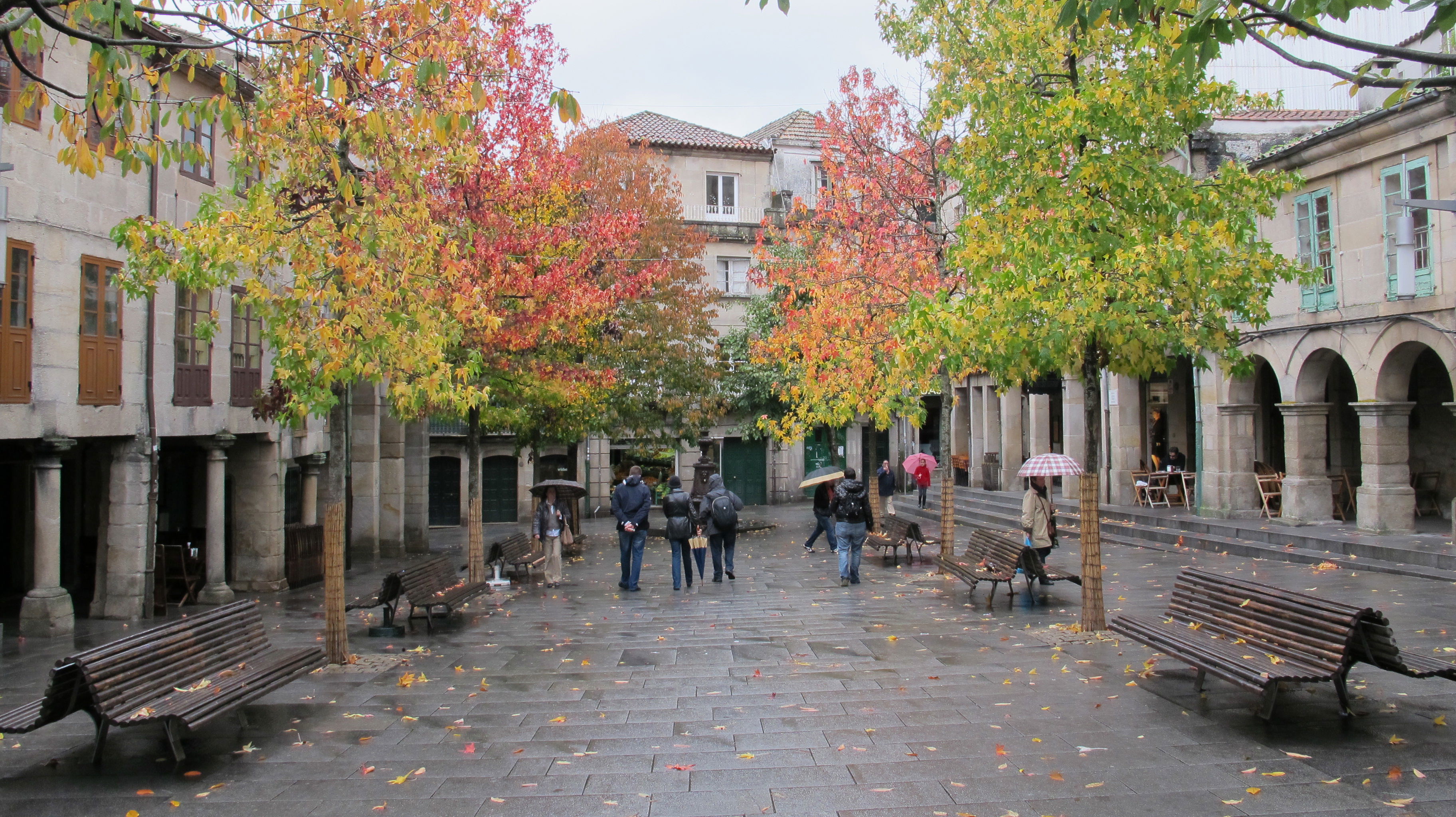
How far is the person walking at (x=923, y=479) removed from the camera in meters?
26.9

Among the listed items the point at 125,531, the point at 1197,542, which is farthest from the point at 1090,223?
the point at 125,531

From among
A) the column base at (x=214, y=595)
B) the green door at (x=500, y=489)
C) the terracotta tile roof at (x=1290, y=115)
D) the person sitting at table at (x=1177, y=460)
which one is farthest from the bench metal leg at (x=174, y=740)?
the green door at (x=500, y=489)

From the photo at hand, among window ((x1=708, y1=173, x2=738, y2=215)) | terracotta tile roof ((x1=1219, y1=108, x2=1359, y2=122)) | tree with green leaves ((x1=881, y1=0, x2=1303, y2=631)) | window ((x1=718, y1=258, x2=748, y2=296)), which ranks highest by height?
window ((x1=708, y1=173, x2=738, y2=215))

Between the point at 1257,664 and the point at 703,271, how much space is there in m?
23.4

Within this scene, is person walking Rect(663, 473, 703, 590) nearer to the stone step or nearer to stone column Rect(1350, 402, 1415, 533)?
the stone step

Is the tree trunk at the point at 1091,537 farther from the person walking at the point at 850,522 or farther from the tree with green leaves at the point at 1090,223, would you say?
the person walking at the point at 850,522

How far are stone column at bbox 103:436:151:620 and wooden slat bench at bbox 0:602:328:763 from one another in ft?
24.3

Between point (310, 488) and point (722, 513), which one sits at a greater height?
point (310, 488)

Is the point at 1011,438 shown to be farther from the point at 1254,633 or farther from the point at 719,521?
the point at 1254,633

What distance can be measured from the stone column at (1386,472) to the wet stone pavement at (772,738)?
285 inches

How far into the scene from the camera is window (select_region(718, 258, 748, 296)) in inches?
1531

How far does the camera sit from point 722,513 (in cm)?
1558

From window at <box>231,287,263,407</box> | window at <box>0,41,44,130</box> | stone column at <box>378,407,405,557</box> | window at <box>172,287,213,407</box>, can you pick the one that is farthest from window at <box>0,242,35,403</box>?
stone column at <box>378,407,405,557</box>

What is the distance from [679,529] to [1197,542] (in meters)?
10.4
